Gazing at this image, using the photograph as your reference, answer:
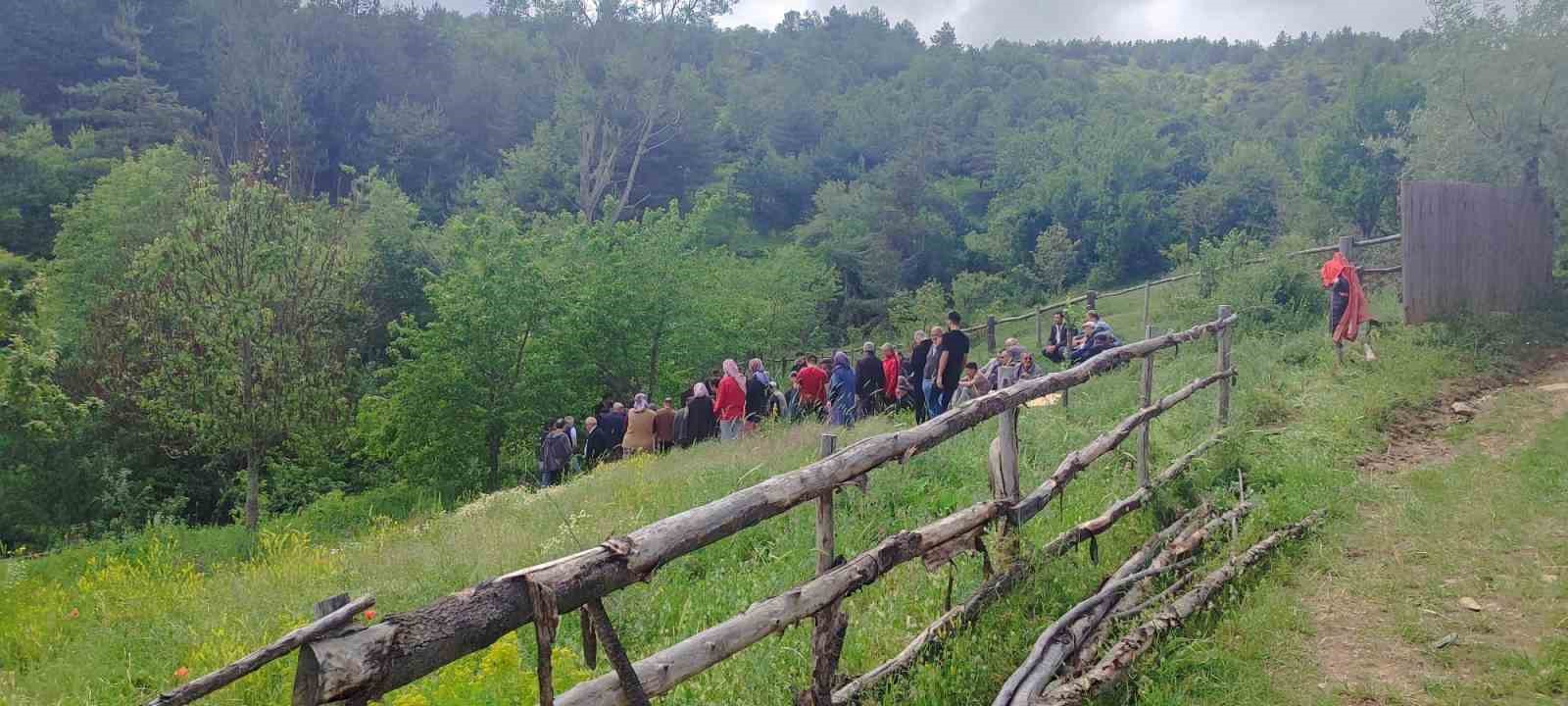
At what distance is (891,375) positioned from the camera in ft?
43.8

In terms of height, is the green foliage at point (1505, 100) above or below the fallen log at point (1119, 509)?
above

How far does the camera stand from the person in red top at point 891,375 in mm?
13250

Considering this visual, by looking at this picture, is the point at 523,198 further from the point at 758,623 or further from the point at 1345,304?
the point at 758,623

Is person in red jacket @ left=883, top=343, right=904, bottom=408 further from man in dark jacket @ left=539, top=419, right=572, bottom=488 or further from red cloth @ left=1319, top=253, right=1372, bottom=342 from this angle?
red cloth @ left=1319, top=253, right=1372, bottom=342

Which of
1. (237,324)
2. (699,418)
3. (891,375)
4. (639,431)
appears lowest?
(639,431)

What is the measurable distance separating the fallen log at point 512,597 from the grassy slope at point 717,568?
1.05 meters

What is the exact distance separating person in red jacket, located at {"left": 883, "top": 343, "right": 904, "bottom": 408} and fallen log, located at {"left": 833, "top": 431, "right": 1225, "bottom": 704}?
22.2 feet

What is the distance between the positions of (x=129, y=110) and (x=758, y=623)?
166 ft

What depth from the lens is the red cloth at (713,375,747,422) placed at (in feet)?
44.3

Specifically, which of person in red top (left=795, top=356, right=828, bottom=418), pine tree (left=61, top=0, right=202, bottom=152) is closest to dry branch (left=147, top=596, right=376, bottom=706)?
person in red top (left=795, top=356, right=828, bottom=418)

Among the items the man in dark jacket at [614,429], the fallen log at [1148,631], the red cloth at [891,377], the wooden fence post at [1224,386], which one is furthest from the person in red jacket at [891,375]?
the fallen log at [1148,631]

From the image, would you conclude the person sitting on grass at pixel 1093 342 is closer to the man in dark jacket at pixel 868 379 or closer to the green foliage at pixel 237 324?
the man in dark jacket at pixel 868 379

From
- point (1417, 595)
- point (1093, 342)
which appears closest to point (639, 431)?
point (1093, 342)

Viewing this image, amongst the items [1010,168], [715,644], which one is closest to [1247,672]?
[715,644]
